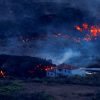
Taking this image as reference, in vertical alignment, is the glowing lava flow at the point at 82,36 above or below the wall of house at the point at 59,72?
above

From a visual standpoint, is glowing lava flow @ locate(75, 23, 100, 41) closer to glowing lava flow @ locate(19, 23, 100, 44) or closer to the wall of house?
glowing lava flow @ locate(19, 23, 100, 44)

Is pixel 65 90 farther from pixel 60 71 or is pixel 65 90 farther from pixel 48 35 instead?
pixel 48 35

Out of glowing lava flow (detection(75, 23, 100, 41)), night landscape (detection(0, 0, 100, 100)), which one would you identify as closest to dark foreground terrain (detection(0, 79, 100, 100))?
night landscape (detection(0, 0, 100, 100))

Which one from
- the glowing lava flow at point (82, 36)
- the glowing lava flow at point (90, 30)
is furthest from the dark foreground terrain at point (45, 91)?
the glowing lava flow at point (90, 30)

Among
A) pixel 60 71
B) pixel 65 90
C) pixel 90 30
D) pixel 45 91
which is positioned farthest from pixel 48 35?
pixel 45 91

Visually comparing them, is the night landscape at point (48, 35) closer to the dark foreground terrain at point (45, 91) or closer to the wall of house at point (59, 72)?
the wall of house at point (59, 72)

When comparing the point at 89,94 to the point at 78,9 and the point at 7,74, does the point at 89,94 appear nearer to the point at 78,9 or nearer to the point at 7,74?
the point at 7,74

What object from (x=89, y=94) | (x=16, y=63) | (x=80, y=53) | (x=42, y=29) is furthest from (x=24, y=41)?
(x=89, y=94)

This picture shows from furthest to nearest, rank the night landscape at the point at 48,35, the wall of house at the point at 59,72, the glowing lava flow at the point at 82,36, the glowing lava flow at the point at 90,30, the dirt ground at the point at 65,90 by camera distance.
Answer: the glowing lava flow at the point at 90,30 < the glowing lava flow at the point at 82,36 < the night landscape at the point at 48,35 < the wall of house at the point at 59,72 < the dirt ground at the point at 65,90
